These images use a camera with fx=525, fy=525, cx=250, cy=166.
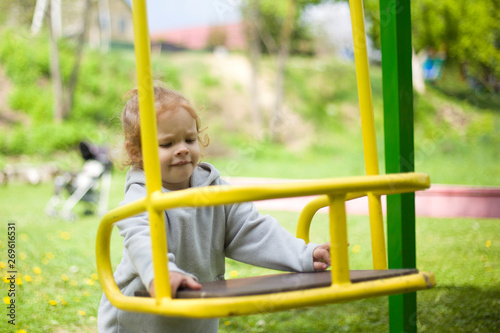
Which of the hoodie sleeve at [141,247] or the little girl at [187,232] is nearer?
the hoodie sleeve at [141,247]

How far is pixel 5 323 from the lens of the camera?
2.75 m

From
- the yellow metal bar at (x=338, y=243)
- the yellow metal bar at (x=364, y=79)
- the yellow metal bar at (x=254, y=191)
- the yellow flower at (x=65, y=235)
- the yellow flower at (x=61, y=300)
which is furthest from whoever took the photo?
the yellow flower at (x=65, y=235)

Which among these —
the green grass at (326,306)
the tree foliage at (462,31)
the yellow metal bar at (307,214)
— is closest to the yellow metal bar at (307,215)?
the yellow metal bar at (307,214)

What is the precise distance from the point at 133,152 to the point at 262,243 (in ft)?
1.76

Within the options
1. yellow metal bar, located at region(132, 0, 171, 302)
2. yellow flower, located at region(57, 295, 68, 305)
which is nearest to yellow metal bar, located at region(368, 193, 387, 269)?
yellow metal bar, located at region(132, 0, 171, 302)

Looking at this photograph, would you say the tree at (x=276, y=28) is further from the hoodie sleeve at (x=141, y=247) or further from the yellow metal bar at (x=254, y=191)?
the yellow metal bar at (x=254, y=191)

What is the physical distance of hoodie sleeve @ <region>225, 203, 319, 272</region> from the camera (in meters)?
1.68

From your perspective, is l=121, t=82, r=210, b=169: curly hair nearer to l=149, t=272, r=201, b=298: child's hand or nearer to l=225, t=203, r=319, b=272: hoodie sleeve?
l=225, t=203, r=319, b=272: hoodie sleeve

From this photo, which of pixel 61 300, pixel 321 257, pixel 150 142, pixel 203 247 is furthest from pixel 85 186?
pixel 150 142

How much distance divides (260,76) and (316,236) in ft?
34.6

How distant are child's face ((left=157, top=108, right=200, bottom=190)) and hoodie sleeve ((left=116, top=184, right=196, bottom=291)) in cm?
18

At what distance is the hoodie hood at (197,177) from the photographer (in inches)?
68.1

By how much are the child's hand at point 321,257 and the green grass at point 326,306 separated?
1.32 meters

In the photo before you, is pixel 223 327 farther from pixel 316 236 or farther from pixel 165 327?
pixel 316 236
